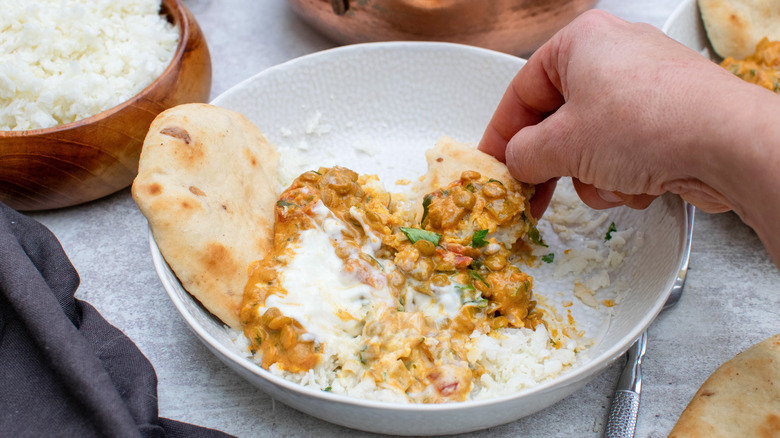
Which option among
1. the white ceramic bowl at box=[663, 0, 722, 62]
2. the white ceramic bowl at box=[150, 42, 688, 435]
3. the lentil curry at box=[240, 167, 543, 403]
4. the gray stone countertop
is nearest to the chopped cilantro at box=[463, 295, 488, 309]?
the lentil curry at box=[240, 167, 543, 403]

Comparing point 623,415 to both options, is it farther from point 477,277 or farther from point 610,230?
point 610,230

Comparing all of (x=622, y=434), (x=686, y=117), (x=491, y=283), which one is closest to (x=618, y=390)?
(x=622, y=434)

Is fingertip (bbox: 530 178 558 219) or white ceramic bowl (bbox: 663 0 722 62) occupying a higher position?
white ceramic bowl (bbox: 663 0 722 62)

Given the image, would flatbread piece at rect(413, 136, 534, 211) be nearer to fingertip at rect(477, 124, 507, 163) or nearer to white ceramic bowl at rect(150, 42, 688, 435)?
fingertip at rect(477, 124, 507, 163)

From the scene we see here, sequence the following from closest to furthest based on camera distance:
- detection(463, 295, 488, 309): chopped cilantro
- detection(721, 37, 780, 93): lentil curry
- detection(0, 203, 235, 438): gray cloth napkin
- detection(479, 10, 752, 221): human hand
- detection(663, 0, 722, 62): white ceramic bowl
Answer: detection(479, 10, 752, 221): human hand → detection(0, 203, 235, 438): gray cloth napkin → detection(463, 295, 488, 309): chopped cilantro → detection(721, 37, 780, 93): lentil curry → detection(663, 0, 722, 62): white ceramic bowl

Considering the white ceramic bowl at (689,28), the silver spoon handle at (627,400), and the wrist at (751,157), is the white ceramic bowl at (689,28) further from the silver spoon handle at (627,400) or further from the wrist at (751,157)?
the silver spoon handle at (627,400)

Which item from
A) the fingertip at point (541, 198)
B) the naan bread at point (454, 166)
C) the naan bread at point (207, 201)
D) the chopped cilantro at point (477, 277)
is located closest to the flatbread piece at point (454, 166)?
the naan bread at point (454, 166)

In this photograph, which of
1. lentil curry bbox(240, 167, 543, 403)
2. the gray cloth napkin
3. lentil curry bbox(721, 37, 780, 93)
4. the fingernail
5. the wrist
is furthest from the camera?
lentil curry bbox(721, 37, 780, 93)
